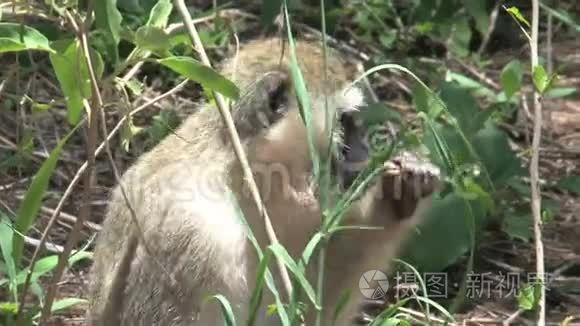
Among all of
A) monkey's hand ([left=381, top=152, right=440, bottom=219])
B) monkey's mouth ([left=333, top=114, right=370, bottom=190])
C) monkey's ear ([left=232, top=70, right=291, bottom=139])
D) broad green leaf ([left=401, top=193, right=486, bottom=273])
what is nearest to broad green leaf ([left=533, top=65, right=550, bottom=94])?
monkey's hand ([left=381, top=152, right=440, bottom=219])

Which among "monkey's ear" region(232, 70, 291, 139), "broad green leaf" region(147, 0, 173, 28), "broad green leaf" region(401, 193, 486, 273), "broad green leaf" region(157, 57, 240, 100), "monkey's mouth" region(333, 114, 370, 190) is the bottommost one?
"broad green leaf" region(401, 193, 486, 273)

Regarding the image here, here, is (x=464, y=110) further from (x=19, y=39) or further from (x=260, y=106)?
(x=19, y=39)

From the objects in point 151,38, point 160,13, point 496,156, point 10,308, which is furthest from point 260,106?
point 496,156

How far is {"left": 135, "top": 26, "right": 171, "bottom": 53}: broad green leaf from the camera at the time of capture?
2.37 m

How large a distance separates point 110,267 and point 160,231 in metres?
0.22

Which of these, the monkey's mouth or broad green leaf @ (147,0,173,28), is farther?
the monkey's mouth

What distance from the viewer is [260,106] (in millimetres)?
2848

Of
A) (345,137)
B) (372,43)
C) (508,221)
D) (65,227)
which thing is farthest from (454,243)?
(372,43)

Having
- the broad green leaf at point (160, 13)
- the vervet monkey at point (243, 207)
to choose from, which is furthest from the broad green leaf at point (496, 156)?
the broad green leaf at point (160, 13)

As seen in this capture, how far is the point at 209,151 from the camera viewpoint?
296 centimetres

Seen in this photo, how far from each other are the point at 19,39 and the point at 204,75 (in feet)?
1.32

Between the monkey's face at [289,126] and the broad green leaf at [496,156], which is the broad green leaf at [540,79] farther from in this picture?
the broad green leaf at [496,156]

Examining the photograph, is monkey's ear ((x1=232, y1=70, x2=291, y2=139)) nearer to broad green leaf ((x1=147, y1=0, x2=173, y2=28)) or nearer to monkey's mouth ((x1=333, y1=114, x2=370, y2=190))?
monkey's mouth ((x1=333, y1=114, x2=370, y2=190))

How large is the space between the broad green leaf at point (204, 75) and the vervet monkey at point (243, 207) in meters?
0.52
